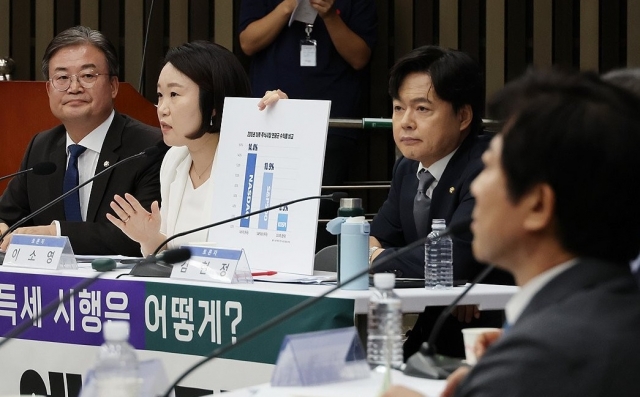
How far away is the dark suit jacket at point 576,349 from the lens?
1234 millimetres

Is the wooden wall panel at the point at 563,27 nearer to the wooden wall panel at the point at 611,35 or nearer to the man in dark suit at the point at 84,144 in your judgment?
the wooden wall panel at the point at 611,35

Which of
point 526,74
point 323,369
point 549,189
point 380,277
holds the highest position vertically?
point 526,74

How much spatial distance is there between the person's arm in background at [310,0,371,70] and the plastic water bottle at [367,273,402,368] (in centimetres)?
325

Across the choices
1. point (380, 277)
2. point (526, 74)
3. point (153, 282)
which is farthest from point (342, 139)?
point (526, 74)

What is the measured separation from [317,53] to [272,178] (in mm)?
2540

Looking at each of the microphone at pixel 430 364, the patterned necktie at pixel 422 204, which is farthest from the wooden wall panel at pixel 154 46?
the microphone at pixel 430 364

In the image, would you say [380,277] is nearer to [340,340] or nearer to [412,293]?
[340,340]

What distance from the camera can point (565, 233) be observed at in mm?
1351

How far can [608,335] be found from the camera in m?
1.24

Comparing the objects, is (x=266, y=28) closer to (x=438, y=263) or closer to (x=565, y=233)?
(x=438, y=263)

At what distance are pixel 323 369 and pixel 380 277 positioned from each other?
0.22m

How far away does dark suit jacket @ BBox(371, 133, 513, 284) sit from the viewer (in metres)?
2.97

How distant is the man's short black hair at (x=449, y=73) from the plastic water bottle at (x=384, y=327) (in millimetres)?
1302

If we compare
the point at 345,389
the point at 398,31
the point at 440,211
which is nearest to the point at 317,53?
the point at 398,31
